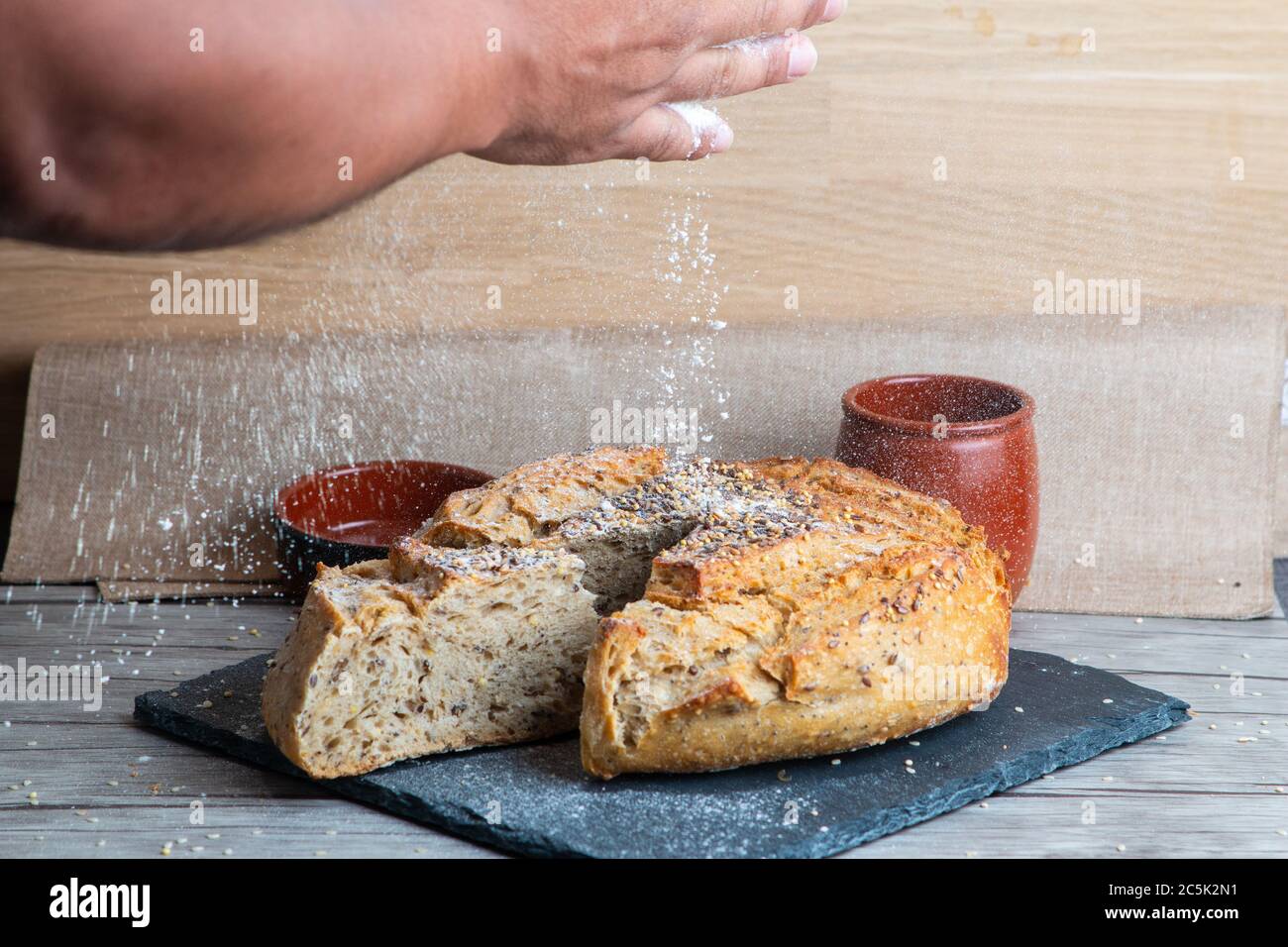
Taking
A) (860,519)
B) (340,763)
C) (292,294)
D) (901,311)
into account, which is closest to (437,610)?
(340,763)

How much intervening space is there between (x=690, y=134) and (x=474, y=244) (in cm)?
86

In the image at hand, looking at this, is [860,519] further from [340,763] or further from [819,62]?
[819,62]

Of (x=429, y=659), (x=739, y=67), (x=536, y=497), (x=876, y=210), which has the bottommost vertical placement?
(x=429, y=659)

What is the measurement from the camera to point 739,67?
1.25 metres

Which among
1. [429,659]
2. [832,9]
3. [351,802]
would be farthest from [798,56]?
[351,802]

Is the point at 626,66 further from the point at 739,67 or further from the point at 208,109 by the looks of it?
the point at 208,109

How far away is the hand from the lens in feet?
3.45

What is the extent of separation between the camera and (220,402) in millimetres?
2066

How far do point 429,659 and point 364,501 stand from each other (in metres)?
0.58

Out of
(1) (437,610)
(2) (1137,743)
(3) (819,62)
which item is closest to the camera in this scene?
(1) (437,610)

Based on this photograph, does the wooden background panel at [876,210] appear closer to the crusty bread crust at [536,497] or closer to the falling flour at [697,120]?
the crusty bread crust at [536,497]

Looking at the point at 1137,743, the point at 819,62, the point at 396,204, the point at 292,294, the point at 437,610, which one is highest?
the point at 819,62

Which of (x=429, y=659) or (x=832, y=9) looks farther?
(x=429, y=659)

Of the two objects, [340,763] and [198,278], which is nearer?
[340,763]
